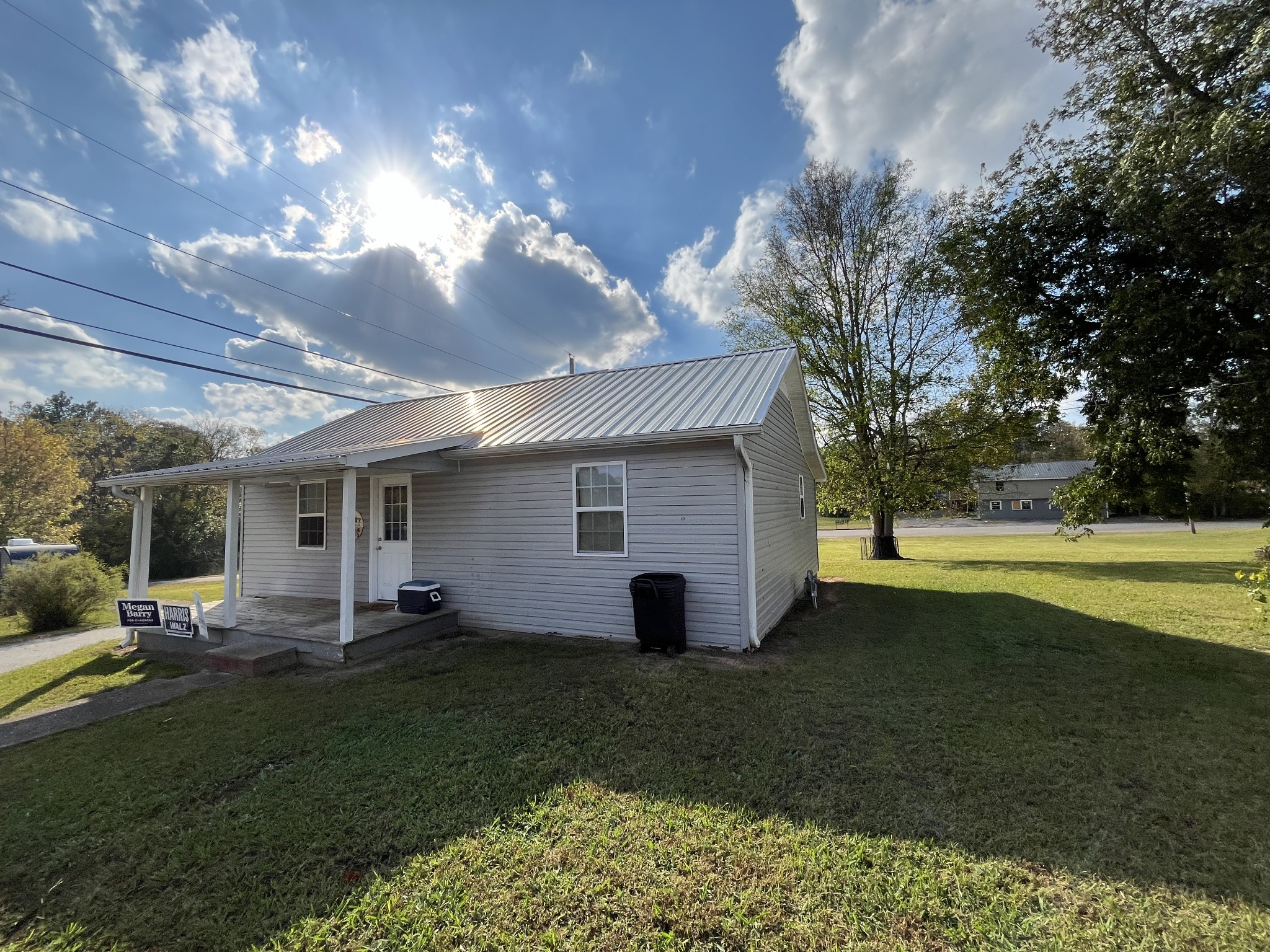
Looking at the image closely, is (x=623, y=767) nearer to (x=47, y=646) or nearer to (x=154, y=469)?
(x=47, y=646)

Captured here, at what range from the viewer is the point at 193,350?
1007 cm

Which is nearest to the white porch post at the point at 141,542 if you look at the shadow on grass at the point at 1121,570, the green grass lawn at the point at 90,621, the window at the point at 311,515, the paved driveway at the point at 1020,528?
the green grass lawn at the point at 90,621

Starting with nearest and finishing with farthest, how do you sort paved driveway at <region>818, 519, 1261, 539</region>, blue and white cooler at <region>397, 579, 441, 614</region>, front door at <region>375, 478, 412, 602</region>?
blue and white cooler at <region>397, 579, 441, 614</region>, front door at <region>375, 478, 412, 602</region>, paved driveway at <region>818, 519, 1261, 539</region>

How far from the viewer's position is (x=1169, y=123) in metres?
6.90

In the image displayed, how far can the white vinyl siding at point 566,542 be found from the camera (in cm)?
665

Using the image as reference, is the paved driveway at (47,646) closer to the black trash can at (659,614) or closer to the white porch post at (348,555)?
the white porch post at (348,555)

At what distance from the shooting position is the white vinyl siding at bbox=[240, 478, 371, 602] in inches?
353

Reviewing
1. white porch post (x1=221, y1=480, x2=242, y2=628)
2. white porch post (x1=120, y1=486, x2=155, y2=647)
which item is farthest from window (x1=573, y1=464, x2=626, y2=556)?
white porch post (x1=120, y1=486, x2=155, y2=647)

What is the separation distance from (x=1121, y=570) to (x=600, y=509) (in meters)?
15.5

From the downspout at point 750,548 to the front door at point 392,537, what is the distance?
5.60 metres

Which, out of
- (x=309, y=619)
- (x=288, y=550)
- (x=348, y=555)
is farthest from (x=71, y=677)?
(x=348, y=555)

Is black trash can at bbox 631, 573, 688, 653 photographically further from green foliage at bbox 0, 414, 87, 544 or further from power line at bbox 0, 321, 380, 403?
green foliage at bbox 0, 414, 87, 544

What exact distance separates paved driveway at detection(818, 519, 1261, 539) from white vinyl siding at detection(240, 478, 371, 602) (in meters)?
27.9

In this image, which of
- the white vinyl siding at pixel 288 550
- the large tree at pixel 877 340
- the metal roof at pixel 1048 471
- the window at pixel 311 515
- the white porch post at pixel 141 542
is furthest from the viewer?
the metal roof at pixel 1048 471
